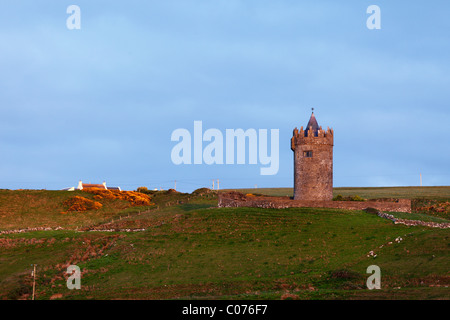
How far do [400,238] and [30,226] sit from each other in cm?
5478

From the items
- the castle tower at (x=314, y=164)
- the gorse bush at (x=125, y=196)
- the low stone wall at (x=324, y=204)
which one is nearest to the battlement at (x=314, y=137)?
the castle tower at (x=314, y=164)

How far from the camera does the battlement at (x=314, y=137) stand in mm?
67875

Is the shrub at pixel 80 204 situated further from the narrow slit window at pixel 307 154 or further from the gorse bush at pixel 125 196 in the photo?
the narrow slit window at pixel 307 154

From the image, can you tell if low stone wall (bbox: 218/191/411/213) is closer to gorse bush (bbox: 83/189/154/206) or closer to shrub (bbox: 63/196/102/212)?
gorse bush (bbox: 83/189/154/206)

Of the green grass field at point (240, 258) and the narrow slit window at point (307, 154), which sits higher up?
the narrow slit window at point (307, 154)

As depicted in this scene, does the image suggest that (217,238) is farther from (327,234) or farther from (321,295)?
(321,295)

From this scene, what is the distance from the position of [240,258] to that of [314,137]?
25.9 m

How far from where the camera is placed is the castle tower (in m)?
67.4

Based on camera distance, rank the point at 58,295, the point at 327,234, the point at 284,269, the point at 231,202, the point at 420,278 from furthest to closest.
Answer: the point at 231,202, the point at 327,234, the point at 284,269, the point at 58,295, the point at 420,278

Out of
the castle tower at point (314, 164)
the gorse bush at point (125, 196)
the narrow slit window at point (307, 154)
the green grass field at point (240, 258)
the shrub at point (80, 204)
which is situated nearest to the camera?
the green grass field at point (240, 258)

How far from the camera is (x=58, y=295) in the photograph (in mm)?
40094

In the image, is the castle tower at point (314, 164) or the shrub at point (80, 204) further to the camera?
the shrub at point (80, 204)

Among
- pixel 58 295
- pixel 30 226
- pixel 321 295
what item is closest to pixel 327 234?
pixel 321 295

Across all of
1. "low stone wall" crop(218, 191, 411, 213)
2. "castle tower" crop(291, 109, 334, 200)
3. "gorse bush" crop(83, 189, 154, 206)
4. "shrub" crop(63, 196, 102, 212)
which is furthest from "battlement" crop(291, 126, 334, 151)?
"shrub" crop(63, 196, 102, 212)
